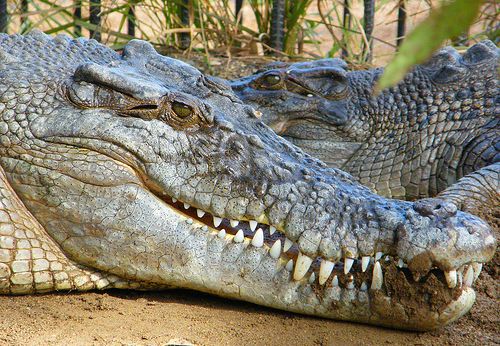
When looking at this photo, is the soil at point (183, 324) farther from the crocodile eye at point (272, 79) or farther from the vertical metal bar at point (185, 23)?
the vertical metal bar at point (185, 23)

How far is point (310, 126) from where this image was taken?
208 inches

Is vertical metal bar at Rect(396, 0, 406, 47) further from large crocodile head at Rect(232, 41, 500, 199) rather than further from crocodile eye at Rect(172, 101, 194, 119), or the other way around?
crocodile eye at Rect(172, 101, 194, 119)

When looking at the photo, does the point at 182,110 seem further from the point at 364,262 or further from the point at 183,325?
the point at 364,262

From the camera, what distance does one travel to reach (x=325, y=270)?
2.67 meters

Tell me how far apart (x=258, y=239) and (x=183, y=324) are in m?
0.40

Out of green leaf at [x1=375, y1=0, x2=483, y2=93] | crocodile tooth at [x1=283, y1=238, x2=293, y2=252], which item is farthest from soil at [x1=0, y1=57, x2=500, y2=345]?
green leaf at [x1=375, y1=0, x2=483, y2=93]

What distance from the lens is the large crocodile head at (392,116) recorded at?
5160mm

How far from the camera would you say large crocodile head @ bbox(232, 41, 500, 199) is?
5.16m

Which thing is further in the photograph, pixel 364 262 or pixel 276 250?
pixel 276 250

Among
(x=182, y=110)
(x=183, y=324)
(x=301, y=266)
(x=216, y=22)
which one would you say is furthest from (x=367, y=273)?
(x=216, y=22)

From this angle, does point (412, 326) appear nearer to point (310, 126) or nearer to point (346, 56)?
point (310, 126)

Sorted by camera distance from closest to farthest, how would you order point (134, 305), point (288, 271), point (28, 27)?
1. point (288, 271)
2. point (134, 305)
3. point (28, 27)

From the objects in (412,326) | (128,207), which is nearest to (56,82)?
(128,207)

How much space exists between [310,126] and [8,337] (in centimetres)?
308
